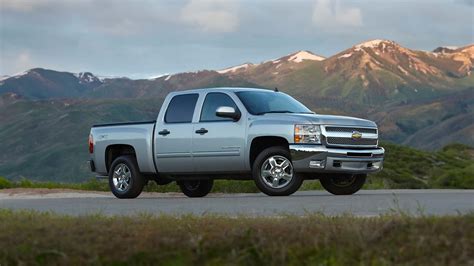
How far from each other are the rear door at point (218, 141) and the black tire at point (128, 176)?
1.40 metres

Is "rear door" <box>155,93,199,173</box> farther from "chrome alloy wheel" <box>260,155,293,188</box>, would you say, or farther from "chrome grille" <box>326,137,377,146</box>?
"chrome grille" <box>326,137,377,146</box>

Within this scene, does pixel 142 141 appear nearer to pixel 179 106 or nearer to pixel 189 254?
pixel 179 106

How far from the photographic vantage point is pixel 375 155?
14953mm

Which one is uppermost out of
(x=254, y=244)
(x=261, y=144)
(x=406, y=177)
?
(x=261, y=144)

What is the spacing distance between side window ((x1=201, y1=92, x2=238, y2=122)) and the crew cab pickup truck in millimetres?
18

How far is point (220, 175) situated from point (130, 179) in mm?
1989

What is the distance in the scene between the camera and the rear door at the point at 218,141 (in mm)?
14633

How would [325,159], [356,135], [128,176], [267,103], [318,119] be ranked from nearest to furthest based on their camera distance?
[325,159] → [318,119] → [356,135] → [267,103] → [128,176]

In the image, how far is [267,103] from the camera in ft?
50.2

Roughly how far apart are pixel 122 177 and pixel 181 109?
1.81 metres

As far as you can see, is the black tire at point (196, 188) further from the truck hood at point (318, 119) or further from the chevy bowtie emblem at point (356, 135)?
the chevy bowtie emblem at point (356, 135)

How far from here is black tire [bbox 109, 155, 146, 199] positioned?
15.9 meters

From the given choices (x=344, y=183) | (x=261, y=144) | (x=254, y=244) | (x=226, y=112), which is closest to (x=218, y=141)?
(x=226, y=112)

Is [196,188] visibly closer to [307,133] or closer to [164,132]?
[164,132]
